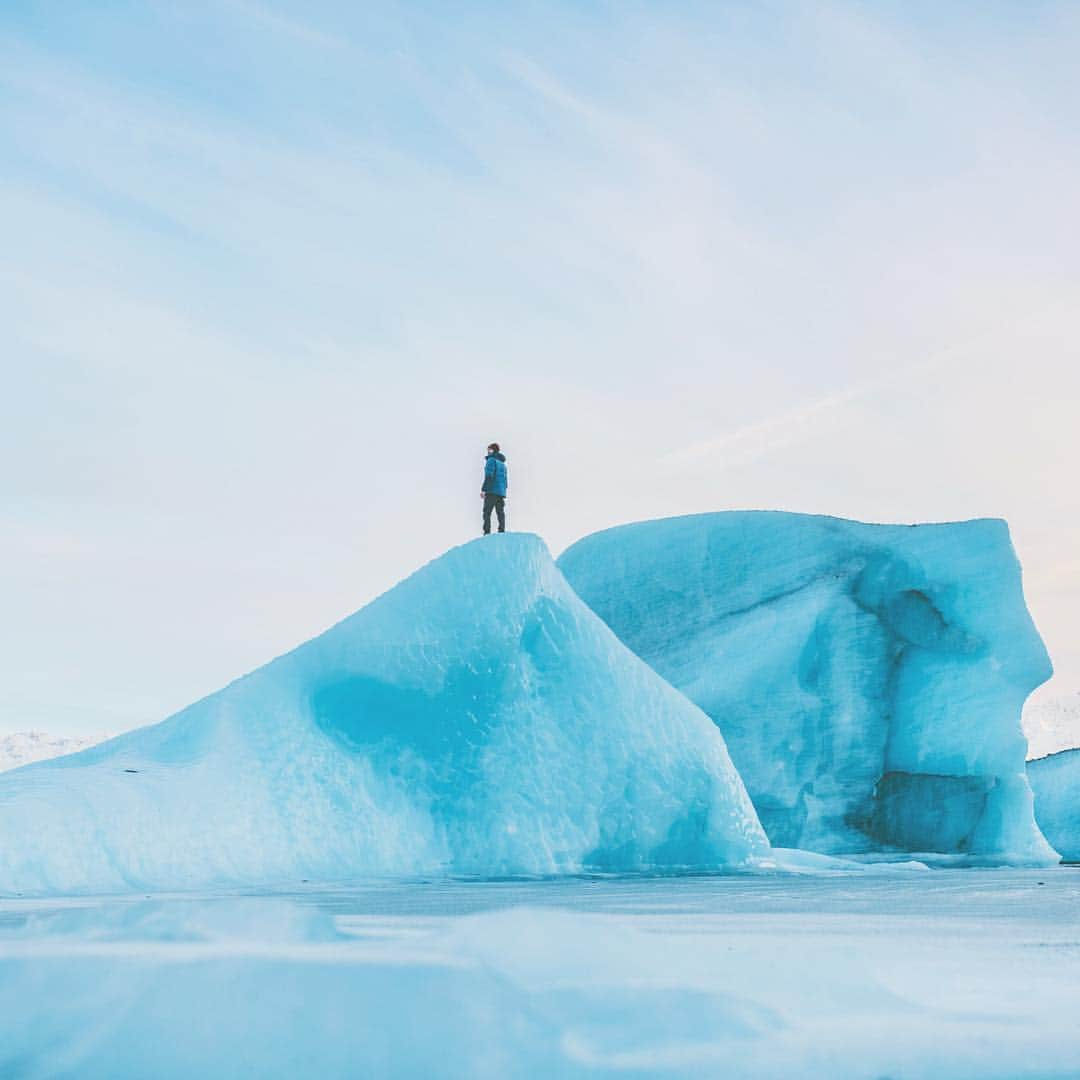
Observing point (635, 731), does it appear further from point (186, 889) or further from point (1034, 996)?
point (1034, 996)

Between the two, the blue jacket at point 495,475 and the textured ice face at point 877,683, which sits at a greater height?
the blue jacket at point 495,475

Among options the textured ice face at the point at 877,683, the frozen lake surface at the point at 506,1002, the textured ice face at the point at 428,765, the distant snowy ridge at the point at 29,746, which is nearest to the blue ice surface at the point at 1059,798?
the textured ice face at the point at 877,683

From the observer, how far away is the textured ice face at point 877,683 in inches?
684

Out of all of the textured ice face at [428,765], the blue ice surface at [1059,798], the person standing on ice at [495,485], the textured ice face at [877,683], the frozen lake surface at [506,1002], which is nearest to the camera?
the frozen lake surface at [506,1002]

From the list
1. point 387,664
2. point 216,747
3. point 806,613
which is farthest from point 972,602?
point 216,747

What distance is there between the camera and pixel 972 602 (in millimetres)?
17562

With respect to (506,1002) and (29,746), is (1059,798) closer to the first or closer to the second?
(506,1002)

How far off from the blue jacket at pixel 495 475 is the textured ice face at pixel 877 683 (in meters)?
6.96

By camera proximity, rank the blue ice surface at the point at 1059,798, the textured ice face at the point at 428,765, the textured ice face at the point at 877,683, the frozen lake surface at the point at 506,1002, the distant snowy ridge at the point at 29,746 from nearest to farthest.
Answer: the frozen lake surface at the point at 506,1002 < the textured ice face at the point at 428,765 < the textured ice face at the point at 877,683 < the blue ice surface at the point at 1059,798 < the distant snowy ridge at the point at 29,746

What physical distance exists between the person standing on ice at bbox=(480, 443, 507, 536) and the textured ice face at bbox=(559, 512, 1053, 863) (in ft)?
22.3

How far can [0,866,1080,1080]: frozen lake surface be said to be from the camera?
210cm

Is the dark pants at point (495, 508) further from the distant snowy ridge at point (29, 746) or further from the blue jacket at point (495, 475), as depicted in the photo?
the distant snowy ridge at point (29, 746)

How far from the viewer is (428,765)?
9.38 meters

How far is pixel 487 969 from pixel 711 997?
0.43m
